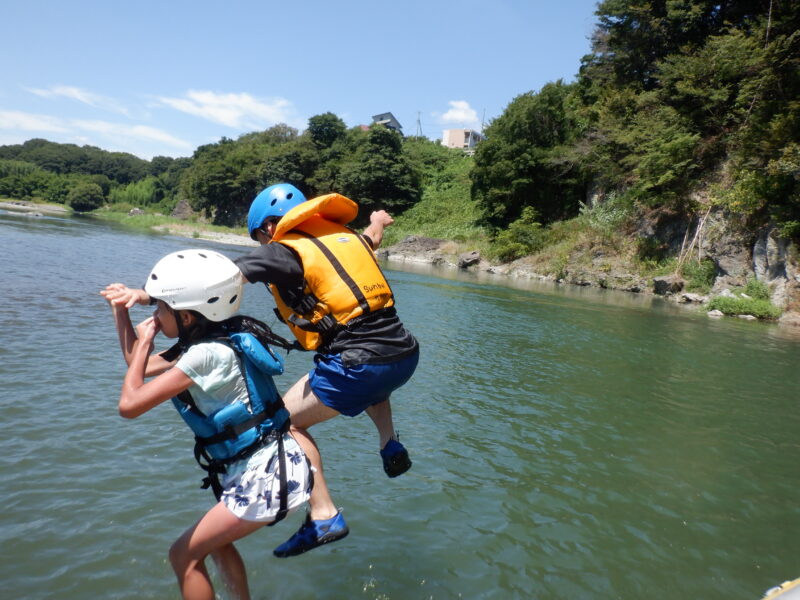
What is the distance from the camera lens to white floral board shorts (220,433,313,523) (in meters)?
2.74

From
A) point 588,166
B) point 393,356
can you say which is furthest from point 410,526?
point 588,166

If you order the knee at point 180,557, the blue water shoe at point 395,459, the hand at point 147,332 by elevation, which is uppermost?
the hand at point 147,332

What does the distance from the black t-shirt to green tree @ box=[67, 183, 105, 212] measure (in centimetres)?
13640

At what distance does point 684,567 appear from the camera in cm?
409

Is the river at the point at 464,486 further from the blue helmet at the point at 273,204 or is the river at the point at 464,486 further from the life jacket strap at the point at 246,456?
the blue helmet at the point at 273,204

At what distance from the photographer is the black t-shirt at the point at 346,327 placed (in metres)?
3.24

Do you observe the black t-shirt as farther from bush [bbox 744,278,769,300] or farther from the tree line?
bush [bbox 744,278,769,300]

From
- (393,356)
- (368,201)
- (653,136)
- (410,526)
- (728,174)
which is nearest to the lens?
(393,356)

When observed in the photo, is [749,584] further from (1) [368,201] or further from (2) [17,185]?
(2) [17,185]

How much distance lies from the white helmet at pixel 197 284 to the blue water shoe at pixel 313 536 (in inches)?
59.7

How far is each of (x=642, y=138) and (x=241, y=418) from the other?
128 feet

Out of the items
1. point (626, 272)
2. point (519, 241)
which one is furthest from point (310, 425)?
point (519, 241)

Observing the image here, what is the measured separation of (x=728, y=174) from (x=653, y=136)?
5.59m

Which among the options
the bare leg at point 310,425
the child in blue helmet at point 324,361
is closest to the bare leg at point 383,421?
the child in blue helmet at point 324,361
